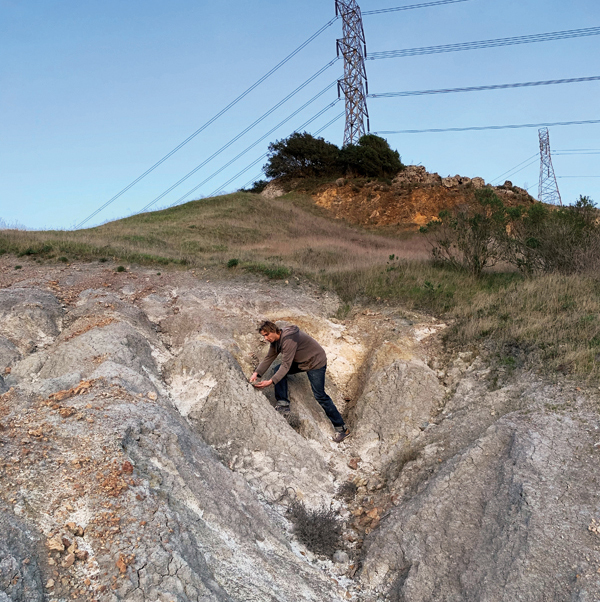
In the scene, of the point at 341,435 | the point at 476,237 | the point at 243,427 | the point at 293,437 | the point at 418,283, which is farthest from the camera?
the point at 476,237

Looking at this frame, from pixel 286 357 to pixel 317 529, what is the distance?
268 centimetres

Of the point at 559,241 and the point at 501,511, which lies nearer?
the point at 501,511

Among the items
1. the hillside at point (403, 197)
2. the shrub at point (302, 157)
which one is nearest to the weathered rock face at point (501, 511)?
the hillside at point (403, 197)

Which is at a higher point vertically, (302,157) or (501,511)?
(302,157)

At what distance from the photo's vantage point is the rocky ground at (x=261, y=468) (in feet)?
15.4

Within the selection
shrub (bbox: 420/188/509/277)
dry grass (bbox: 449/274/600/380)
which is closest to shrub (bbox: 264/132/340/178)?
shrub (bbox: 420/188/509/277)

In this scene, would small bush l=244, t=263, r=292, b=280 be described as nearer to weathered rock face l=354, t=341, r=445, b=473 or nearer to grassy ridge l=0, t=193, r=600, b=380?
grassy ridge l=0, t=193, r=600, b=380

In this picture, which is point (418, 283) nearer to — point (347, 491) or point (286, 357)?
point (286, 357)

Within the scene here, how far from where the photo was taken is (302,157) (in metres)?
40.2

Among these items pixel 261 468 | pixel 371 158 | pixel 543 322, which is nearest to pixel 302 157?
pixel 371 158

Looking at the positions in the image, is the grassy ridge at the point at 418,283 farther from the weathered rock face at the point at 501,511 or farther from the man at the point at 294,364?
the man at the point at 294,364

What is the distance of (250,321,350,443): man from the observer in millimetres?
8281

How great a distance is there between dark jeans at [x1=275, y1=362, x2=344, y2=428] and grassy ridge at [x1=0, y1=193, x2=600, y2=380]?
10.2 ft

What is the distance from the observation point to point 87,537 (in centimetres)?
454
